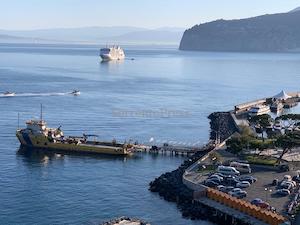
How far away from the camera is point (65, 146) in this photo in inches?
1688

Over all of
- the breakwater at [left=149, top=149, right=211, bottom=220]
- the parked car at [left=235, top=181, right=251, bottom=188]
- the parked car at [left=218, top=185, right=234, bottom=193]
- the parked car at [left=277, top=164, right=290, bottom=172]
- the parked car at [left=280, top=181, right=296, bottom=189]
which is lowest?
the breakwater at [left=149, top=149, right=211, bottom=220]

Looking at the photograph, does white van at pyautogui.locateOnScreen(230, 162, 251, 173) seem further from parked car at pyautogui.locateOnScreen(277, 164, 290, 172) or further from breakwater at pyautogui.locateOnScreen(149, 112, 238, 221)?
breakwater at pyautogui.locateOnScreen(149, 112, 238, 221)

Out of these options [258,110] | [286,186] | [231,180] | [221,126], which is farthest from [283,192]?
[258,110]

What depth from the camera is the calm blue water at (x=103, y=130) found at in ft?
96.1

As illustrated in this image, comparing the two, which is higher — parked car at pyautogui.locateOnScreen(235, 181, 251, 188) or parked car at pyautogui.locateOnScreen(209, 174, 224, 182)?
parked car at pyautogui.locateOnScreen(209, 174, 224, 182)

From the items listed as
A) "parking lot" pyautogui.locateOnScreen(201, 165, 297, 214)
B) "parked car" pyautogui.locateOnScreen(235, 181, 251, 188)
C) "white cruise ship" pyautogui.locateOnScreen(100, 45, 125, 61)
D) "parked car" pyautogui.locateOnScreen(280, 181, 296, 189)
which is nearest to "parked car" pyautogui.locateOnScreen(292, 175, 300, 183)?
"parking lot" pyautogui.locateOnScreen(201, 165, 297, 214)

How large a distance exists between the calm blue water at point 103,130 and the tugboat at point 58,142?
3.86 feet

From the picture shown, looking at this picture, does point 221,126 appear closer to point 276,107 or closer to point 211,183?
point 276,107

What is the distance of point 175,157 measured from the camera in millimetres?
41750

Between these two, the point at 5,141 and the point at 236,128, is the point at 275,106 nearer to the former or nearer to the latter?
the point at 236,128

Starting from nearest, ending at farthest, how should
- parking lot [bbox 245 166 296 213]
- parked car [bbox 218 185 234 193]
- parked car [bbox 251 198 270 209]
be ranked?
1. parked car [bbox 251 198 270 209]
2. parking lot [bbox 245 166 296 213]
3. parked car [bbox 218 185 234 193]

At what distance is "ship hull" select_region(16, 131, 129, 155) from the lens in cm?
4177

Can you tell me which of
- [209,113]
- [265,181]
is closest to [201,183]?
[265,181]

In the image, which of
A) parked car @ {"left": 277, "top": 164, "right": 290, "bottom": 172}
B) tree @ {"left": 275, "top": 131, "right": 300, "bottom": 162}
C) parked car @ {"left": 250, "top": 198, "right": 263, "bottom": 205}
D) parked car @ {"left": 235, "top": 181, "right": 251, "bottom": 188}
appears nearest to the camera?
parked car @ {"left": 250, "top": 198, "right": 263, "bottom": 205}
